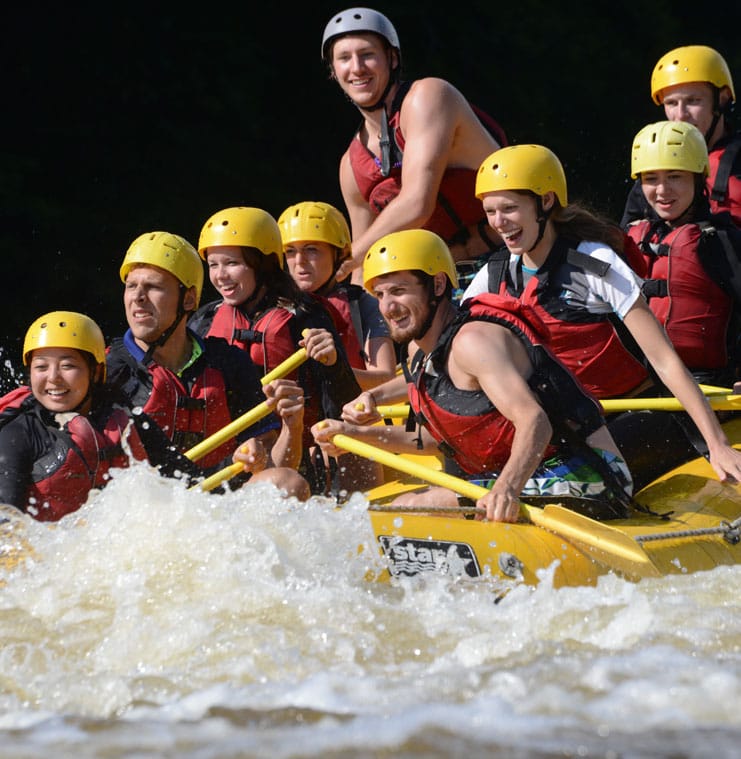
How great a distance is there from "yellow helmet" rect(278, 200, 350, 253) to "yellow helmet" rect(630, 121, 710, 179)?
1.42 m

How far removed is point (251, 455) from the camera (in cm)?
500

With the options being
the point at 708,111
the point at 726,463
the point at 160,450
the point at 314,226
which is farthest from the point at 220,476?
the point at 708,111

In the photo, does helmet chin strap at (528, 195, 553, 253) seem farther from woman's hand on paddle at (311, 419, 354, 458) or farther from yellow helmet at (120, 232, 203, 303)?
yellow helmet at (120, 232, 203, 303)

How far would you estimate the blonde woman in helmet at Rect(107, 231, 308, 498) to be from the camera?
521 centimetres

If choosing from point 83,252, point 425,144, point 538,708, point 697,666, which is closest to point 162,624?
point 538,708

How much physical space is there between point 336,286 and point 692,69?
2.02m

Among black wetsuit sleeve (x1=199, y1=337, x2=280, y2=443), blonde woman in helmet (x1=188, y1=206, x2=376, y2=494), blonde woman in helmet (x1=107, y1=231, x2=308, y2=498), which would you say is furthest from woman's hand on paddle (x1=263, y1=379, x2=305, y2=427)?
blonde woman in helmet (x1=188, y1=206, x2=376, y2=494)

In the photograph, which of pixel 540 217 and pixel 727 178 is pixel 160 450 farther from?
pixel 727 178

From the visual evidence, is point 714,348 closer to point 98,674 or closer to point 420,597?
point 420,597

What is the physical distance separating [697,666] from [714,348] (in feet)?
8.16

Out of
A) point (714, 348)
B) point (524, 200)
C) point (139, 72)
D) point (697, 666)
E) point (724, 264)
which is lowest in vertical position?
point (697, 666)

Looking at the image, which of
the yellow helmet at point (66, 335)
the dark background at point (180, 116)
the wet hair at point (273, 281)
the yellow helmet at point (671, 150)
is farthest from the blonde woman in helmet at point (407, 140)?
the dark background at point (180, 116)

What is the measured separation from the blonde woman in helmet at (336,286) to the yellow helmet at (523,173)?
1230mm

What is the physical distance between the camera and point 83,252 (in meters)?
11.4
